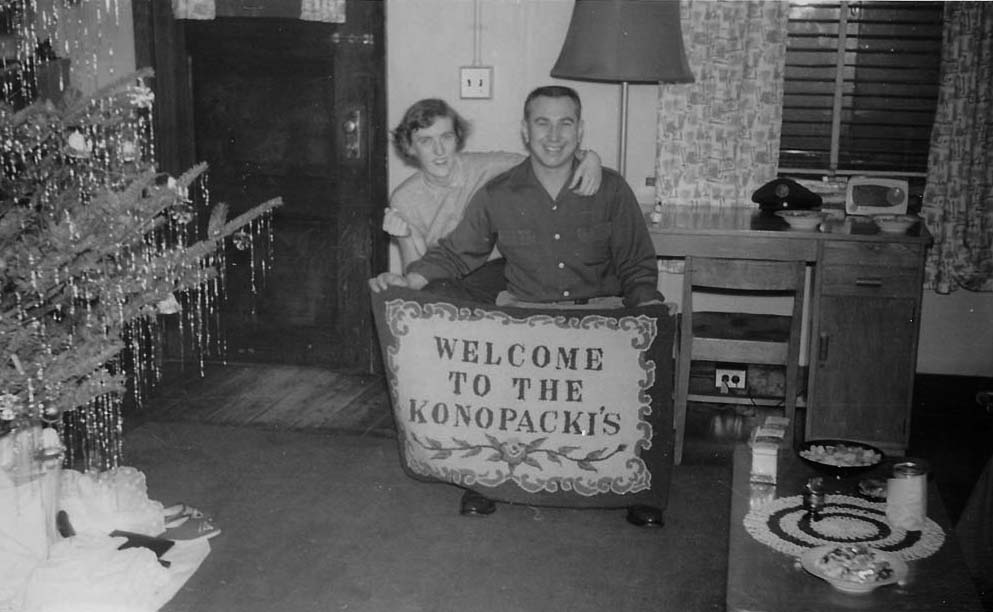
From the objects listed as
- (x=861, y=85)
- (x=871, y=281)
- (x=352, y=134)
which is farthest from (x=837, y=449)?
(x=352, y=134)

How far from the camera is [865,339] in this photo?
3617 millimetres

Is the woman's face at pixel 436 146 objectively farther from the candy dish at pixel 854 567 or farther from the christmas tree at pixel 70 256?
the candy dish at pixel 854 567

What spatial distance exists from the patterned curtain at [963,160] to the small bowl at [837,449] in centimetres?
178

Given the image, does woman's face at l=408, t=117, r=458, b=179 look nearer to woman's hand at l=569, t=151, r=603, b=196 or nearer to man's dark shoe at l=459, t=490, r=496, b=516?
woman's hand at l=569, t=151, r=603, b=196

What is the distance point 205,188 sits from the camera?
→ 15.0 ft

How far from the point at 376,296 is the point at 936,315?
243 cm

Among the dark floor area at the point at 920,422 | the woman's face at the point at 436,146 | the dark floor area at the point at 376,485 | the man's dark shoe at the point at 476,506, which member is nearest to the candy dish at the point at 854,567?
the dark floor area at the point at 376,485

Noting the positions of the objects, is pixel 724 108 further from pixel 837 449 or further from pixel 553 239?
pixel 837 449

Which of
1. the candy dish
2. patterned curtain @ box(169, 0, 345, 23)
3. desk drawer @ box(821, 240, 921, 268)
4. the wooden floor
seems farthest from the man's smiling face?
the candy dish

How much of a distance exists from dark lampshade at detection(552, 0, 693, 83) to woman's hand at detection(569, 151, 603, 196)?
489 mm

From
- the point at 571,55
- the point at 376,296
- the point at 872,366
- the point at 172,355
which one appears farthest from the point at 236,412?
the point at 872,366

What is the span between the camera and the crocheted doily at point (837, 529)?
212 centimetres

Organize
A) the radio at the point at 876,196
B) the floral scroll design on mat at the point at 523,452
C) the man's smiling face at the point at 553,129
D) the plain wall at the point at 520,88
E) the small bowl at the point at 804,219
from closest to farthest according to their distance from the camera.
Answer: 1. the floral scroll design on mat at the point at 523,452
2. the man's smiling face at the point at 553,129
3. the small bowl at the point at 804,219
4. the radio at the point at 876,196
5. the plain wall at the point at 520,88

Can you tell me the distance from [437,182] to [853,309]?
1.45m
